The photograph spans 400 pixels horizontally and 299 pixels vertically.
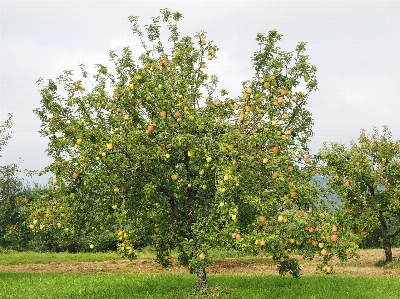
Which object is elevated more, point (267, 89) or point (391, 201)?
point (267, 89)

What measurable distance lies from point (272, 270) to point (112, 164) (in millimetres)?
16160

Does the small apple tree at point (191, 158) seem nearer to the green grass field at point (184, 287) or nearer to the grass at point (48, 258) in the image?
the green grass field at point (184, 287)

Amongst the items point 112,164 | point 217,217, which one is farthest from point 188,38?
point 217,217

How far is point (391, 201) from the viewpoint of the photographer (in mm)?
27578

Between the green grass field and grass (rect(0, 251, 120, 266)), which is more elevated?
grass (rect(0, 251, 120, 266))

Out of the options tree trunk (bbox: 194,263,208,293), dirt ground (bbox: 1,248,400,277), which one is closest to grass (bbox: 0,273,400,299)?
tree trunk (bbox: 194,263,208,293)

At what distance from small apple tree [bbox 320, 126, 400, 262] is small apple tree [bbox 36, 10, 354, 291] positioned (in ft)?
45.7

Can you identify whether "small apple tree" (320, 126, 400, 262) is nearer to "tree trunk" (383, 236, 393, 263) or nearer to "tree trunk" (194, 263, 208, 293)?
"tree trunk" (383, 236, 393, 263)

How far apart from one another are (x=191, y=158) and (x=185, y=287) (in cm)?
693

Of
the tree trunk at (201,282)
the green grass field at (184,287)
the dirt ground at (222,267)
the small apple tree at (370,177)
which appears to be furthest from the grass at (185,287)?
the small apple tree at (370,177)

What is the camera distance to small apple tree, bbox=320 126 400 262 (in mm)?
28000

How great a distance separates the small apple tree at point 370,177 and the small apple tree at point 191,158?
13.9m

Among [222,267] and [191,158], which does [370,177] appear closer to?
[222,267]

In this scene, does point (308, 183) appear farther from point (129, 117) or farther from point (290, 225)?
point (129, 117)
